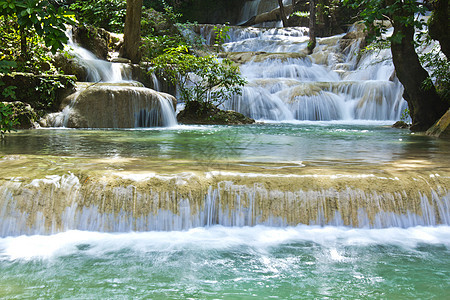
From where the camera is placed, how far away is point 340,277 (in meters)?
2.70

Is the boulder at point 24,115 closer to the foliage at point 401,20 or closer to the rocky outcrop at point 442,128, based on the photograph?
the foliage at point 401,20

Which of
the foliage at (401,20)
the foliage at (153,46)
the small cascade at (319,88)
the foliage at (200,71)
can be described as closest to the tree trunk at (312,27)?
the small cascade at (319,88)

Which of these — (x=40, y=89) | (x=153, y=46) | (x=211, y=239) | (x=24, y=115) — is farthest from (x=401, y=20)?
(x=153, y=46)

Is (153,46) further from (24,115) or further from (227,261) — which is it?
(227,261)

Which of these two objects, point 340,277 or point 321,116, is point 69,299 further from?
point 321,116

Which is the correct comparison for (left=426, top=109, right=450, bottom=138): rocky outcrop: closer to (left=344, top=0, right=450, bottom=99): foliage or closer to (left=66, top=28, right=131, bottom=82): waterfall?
(left=344, top=0, right=450, bottom=99): foliage

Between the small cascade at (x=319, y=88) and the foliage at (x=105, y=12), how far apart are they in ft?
18.0

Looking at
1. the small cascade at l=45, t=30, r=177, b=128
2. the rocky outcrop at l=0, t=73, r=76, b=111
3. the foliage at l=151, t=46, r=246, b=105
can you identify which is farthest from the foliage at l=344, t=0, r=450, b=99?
the rocky outcrop at l=0, t=73, r=76, b=111

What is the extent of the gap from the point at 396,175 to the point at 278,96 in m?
12.4

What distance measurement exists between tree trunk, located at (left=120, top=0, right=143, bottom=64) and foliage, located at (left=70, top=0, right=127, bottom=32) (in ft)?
8.29

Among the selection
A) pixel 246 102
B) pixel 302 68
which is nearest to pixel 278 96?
pixel 246 102

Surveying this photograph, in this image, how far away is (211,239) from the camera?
3.40 m

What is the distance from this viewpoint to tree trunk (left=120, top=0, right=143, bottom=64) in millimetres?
14594

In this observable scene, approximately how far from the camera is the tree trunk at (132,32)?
47.9 feet
